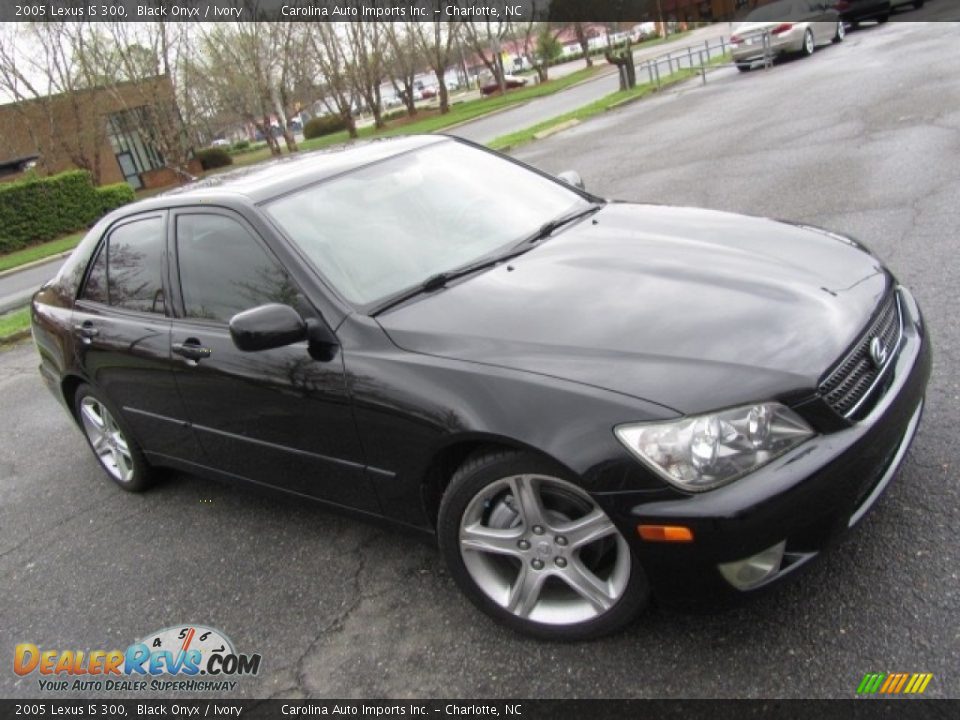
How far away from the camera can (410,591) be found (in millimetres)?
3152

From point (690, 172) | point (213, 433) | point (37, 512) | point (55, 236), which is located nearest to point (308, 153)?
point (213, 433)

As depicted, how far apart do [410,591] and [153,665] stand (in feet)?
3.45

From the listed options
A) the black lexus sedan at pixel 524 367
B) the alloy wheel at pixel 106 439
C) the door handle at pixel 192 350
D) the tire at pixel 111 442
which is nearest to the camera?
the black lexus sedan at pixel 524 367

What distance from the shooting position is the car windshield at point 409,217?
3.16 m

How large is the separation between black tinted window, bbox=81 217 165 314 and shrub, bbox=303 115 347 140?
52461 millimetres

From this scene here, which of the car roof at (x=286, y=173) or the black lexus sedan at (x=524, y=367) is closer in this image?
the black lexus sedan at (x=524, y=367)

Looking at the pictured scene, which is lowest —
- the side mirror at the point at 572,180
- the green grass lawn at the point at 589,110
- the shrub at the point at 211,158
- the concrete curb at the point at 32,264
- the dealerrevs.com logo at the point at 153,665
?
the shrub at the point at 211,158

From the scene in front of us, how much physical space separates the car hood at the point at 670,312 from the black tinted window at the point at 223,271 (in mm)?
585

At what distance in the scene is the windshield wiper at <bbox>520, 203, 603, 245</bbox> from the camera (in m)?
3.52

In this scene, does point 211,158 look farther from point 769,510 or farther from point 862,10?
point 769,510

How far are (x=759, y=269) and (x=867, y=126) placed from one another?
351 inches

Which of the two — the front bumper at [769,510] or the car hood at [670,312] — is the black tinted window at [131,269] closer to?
the car hood at [670,312]

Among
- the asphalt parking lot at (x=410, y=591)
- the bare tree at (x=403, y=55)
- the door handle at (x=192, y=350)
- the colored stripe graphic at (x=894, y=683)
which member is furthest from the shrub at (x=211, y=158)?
the colored stripe graphic at (x=894, y=683)

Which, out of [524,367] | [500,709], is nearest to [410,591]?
[500,709]
